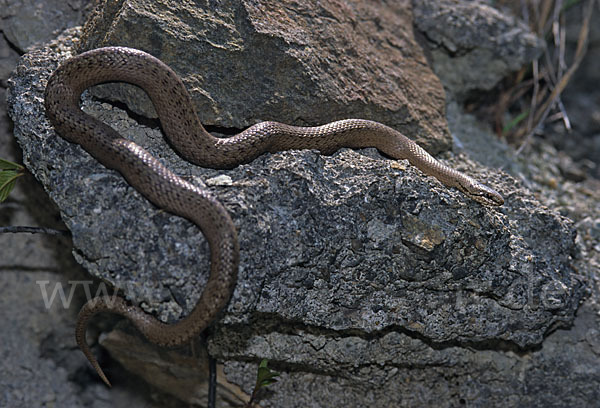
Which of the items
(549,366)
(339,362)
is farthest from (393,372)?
(549,366)

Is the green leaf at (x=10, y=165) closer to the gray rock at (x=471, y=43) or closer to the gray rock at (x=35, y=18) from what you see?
the gray rock at (x=35, y=18)

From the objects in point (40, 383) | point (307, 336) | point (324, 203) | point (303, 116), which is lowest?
point (40, 383)

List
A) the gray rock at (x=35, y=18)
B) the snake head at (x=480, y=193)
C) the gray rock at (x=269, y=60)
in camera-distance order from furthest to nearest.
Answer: the gray rock at (x=35, y=18) → the snake head at (x=480, y=193) → the gray rock at (x=269, y=60)

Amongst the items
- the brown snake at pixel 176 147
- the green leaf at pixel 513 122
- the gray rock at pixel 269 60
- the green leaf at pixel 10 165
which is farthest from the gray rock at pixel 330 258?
the green leaf at pixel 513 122

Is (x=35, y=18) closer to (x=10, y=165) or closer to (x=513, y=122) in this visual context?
(x=10, y=165)

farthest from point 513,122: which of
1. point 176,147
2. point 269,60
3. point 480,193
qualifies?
point 176,147

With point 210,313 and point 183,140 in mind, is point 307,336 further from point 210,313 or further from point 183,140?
point 183,140
